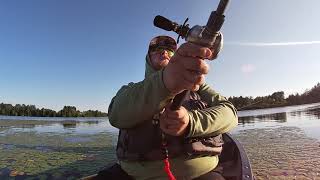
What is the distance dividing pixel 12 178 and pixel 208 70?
5.42 meters

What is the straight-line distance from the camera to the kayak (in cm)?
317

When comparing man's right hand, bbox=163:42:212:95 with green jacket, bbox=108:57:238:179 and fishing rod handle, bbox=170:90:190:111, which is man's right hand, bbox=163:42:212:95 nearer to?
fishing rod handle, bbox=170:90:190:111

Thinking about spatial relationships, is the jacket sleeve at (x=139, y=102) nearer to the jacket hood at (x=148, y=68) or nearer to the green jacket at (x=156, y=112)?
the green jacket at (x=156, y=112)

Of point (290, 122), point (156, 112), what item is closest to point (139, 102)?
point (156, 112)

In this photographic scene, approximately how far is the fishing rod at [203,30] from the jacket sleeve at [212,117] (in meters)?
0.78

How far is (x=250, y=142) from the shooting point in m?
9.03

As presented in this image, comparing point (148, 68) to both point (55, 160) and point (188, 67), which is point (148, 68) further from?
point (55, 160)

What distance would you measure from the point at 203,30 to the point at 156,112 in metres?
0.76

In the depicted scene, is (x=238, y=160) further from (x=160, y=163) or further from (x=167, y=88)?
(x=167, y=88)

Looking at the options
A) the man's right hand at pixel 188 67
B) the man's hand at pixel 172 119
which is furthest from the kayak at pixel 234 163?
the man's right hand at pixel 188 67

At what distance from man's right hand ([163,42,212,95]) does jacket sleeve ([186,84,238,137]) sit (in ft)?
2.09

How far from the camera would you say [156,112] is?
1830mm

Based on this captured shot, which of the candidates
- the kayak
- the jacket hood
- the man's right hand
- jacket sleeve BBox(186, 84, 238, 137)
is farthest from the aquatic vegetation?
the man's right hand

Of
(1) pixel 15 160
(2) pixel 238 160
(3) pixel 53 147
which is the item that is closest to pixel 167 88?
(2) pixel 238 160
